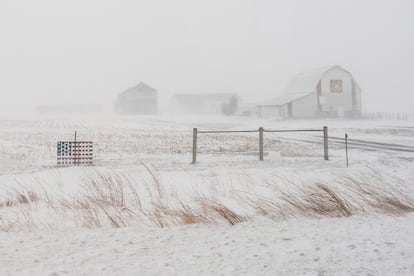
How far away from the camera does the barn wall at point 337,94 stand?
57.4m

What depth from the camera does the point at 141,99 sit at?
91500 mm

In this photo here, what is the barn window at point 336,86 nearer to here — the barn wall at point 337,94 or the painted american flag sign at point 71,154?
the barn wall at point 337,94

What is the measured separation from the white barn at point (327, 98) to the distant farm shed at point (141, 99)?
42.5 meters

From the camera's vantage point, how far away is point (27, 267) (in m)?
4.36

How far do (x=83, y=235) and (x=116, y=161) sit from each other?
8.33m

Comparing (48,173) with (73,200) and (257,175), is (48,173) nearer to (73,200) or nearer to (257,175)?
(73,200)

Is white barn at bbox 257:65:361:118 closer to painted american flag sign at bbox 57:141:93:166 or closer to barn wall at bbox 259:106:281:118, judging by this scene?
barn wall at bbox 259:106:281:118

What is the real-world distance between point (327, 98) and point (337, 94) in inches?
77.5

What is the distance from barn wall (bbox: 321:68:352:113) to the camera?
5738cm

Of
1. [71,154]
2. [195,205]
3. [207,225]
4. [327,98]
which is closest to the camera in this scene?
[207,225]

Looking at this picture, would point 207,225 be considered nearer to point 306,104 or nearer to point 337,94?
point 306,104

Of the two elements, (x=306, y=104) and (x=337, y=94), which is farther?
(x=337, y=94)

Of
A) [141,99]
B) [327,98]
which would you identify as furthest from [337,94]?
[141,99]

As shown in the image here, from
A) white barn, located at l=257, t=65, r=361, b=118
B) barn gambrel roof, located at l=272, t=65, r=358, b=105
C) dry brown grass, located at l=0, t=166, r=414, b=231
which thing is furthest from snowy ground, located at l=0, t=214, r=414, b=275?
barn gambrel roof, located at l=272, t=65, r=358, b=105
